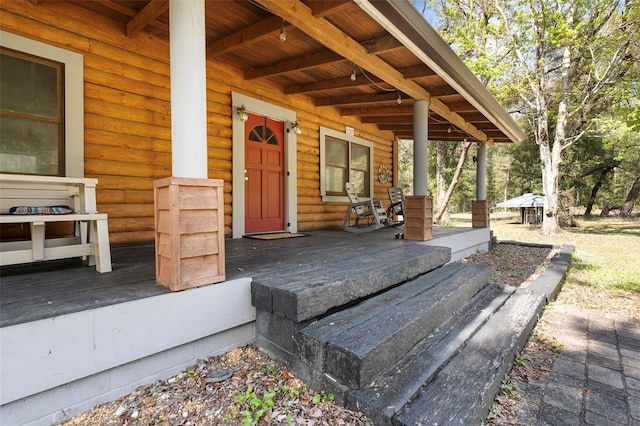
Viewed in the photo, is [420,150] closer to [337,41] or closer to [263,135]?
[337,41]

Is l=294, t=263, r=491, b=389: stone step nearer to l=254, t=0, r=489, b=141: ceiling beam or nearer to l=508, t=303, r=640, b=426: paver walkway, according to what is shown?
l=508, t=303, r=640, b=426: paver walkway

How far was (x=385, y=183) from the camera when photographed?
24.5ft

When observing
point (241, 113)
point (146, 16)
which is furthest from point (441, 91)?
point (146, 16)

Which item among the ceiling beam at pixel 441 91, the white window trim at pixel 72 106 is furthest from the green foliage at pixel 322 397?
the ceiling beam at pixel 441 91

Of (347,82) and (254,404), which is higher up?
(347,82)

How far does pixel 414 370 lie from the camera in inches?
63.2

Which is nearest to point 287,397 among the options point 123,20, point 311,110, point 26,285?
point 26,285

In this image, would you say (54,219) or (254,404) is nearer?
(254,404)

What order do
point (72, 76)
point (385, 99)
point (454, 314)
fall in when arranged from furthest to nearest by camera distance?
point (385, 99)
point (72, 76)
point (454, 314)

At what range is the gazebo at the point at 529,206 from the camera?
45.9 feet

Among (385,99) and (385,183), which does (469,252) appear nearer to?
(385,183)

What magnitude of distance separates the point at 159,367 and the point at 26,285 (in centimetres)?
94

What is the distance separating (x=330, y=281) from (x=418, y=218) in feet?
8.33

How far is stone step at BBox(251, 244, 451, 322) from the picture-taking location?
176cm
